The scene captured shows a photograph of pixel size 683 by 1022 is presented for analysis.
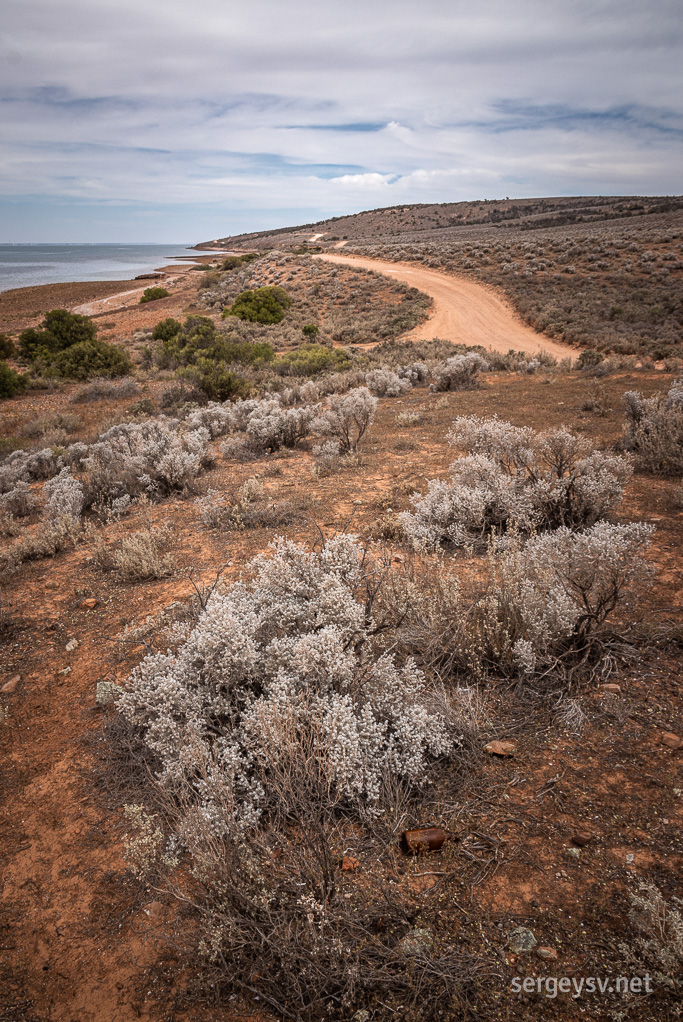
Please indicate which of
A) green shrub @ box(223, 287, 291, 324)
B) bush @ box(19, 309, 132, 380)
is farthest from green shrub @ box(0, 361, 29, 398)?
green shrub @ box(223, 287, 291, 324)

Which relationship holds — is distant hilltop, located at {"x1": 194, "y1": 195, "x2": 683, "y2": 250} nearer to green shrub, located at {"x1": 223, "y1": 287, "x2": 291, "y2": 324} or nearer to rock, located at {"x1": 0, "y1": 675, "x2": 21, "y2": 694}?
green shrub, located at {"x1": 223, "y1": 287, "x2": 291, "y2": 324}

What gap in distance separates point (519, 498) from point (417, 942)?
3.91 meters

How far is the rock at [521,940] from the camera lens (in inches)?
76.1

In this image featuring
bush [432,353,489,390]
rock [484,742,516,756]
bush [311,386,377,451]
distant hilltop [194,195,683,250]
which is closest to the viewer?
rock [484,742,516,756]

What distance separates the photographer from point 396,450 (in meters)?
8.51

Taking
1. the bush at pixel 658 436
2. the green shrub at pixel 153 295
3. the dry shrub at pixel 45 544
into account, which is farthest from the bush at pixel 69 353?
the green shrub at pixel 153 295

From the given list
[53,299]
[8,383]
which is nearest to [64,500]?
[8,383]

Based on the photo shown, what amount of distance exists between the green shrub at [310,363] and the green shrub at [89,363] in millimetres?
6107

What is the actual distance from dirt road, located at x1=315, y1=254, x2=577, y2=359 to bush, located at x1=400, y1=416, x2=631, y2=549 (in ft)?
41.6

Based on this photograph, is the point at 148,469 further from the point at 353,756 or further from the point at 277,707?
the point at 353,756

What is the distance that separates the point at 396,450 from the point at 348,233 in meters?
74.0

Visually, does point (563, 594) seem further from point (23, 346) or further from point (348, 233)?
point (348, 233)

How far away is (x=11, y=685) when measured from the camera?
151 inches

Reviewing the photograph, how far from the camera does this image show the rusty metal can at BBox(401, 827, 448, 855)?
235 centimetres
